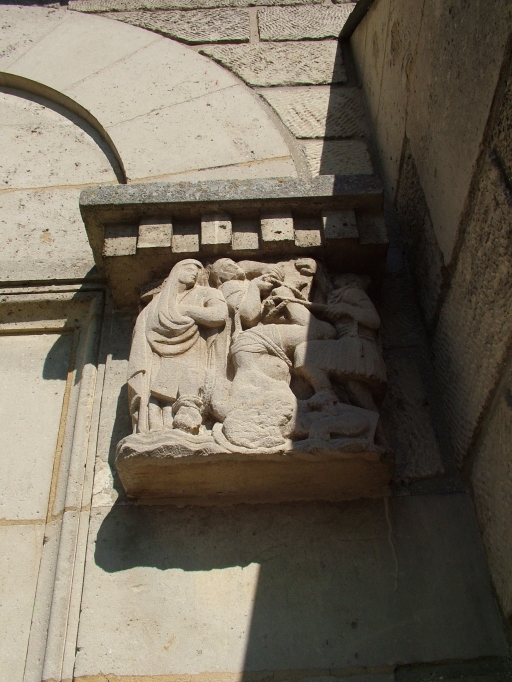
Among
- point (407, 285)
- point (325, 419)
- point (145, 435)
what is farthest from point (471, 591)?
point (407, 285)

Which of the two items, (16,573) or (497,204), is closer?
(497,204)

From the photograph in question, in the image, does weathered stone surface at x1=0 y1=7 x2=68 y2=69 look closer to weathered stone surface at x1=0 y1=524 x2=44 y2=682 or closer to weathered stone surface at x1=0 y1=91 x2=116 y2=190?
weathered stone surface at x1=0 y1=91 x2=116 y2=190

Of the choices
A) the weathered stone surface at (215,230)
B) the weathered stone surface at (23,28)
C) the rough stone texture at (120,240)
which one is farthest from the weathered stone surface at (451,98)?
the weathered stone surface at (23,28)

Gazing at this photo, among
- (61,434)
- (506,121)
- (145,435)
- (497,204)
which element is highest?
(506,121)

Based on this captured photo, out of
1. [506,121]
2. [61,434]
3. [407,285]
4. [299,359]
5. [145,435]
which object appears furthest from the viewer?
[407,285]

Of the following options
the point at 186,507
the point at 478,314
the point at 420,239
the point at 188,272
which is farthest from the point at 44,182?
the point at 478,314

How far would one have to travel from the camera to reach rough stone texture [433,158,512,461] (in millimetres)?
2188

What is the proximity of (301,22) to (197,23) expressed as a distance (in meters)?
0.65

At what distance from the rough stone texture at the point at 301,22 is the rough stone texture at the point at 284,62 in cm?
8

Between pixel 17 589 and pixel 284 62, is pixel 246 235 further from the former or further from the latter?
pixel 284 62

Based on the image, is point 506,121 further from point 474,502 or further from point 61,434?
point 61,434

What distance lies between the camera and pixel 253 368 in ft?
8.14

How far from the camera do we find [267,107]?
4.04 m

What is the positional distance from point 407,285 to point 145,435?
4.60 ft
